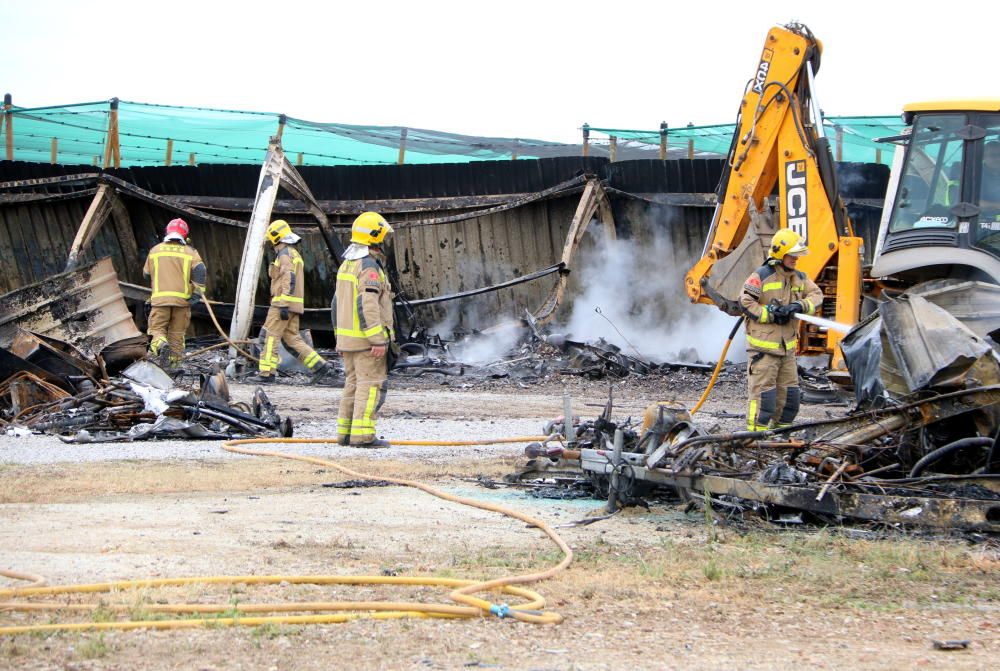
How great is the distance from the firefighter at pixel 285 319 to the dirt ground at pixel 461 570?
17.6 feet

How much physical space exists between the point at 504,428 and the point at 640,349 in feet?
20.1

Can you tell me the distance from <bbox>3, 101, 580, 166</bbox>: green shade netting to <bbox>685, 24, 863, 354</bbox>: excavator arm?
8.37 m

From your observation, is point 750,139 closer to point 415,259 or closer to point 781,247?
point 781,247

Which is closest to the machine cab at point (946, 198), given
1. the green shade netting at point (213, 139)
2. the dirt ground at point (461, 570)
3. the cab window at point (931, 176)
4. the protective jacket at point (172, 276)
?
the cab window at point (931, 176)

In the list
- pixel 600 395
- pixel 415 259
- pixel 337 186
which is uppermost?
pixel 337 186

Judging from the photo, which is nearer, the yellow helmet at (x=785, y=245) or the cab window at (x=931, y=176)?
the yellow helmet at (x=785, y=245)

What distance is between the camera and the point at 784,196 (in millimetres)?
11289

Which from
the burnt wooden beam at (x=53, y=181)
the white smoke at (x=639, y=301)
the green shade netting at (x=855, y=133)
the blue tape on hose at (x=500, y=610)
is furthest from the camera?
the green shade netting at (x=855, y=133)

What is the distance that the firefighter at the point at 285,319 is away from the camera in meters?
13.7

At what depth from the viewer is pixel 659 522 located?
644 centimetres

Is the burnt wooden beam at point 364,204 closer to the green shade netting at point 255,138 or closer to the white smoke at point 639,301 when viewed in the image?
the green shade netting at point 255,138

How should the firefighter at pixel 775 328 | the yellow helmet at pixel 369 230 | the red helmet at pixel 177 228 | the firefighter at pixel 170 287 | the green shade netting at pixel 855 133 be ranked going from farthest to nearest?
the green shade netting at pixel 855 133
the red helmet at pixel 177 228
the firefighter at pixel 170 287
the firefighter at pixel 775 328
the yellow helmet at pixel 369 230

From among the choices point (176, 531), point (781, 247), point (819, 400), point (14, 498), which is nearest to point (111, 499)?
point (14, 498)

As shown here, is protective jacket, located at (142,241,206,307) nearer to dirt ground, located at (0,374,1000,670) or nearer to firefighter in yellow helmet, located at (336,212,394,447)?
firefighter in yellow helmet, located at (336,212,394,447)
